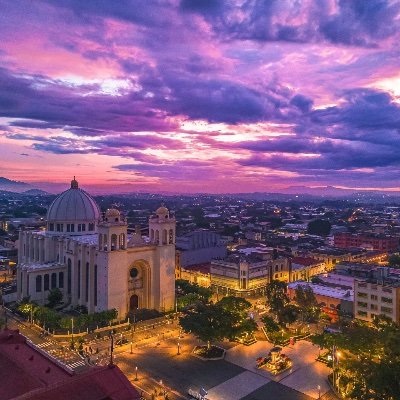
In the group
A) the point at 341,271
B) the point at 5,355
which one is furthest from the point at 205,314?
the point at 341,271

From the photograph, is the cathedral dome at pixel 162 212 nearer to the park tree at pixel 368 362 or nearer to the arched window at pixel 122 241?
the arched window at pixel 122 241

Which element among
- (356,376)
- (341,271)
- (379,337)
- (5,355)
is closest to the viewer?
(5,355)

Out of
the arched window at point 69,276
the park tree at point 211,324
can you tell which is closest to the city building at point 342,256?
the park tree at point 211,324

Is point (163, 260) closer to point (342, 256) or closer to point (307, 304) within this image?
point (307, 304)

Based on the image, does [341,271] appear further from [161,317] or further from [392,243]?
[392,243]

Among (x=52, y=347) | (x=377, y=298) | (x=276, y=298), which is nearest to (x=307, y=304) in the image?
(x=276, y=298)

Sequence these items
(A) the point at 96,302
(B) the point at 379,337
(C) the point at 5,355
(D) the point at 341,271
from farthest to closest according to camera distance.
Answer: (D) the point at 341,271
(A) the point at 96,302
(B) the point at 379,337
(C) the point at 5,355
